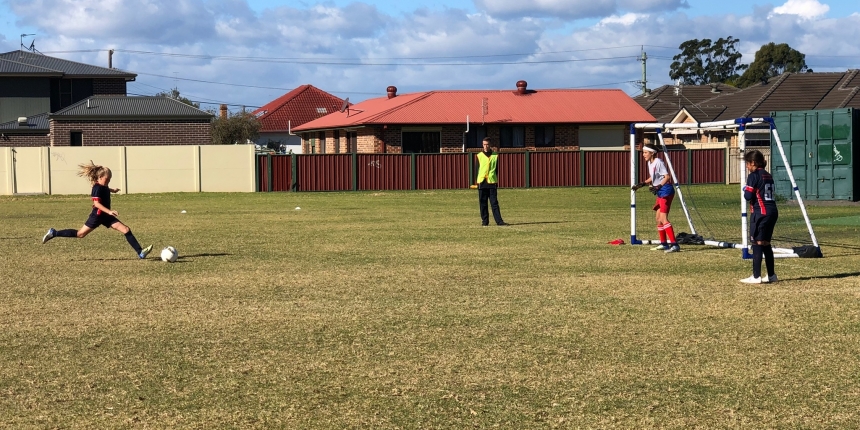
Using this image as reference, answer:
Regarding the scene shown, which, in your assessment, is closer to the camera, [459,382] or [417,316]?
[459,382]

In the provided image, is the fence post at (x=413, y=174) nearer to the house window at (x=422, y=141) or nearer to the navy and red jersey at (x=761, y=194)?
the house window at (x=422, y=141)

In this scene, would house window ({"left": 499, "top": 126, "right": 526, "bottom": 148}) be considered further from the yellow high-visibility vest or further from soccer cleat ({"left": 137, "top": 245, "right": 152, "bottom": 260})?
soccer cleat ({"left": 137, "top": 245, "right": 152, "bottom": 260})

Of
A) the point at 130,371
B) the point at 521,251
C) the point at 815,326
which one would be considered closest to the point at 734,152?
the point at 521,251

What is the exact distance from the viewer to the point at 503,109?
5356cm

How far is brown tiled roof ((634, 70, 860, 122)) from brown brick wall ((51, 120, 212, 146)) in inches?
1112

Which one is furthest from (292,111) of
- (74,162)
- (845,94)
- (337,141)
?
(74,162)

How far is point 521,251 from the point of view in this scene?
16.3 m

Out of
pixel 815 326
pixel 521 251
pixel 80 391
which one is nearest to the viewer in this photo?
pixel 80 391

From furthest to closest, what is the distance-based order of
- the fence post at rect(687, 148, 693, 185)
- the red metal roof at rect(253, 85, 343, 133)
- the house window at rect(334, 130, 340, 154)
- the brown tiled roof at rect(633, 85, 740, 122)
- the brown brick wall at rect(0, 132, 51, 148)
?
the red metal roof at rect(253, 85, 343, 133) < the brown tiled roof at rect(633, 85, 740, 122) < the house window at rect(334, 130, 340, 154) < the brown brick wall at rect(0, 132, 51, 148) < the fence post at rect(687, 148, 693, 185)

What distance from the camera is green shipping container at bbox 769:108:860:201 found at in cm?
2934

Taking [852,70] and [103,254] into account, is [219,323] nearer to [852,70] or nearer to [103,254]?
[103,254]

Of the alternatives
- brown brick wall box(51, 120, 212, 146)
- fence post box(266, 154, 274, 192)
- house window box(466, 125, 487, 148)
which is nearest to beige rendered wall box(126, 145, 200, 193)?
fence post box(266, 154, 274, 192)

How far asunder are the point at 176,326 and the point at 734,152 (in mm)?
41520

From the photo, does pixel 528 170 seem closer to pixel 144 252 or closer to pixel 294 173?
pixel 294 173
